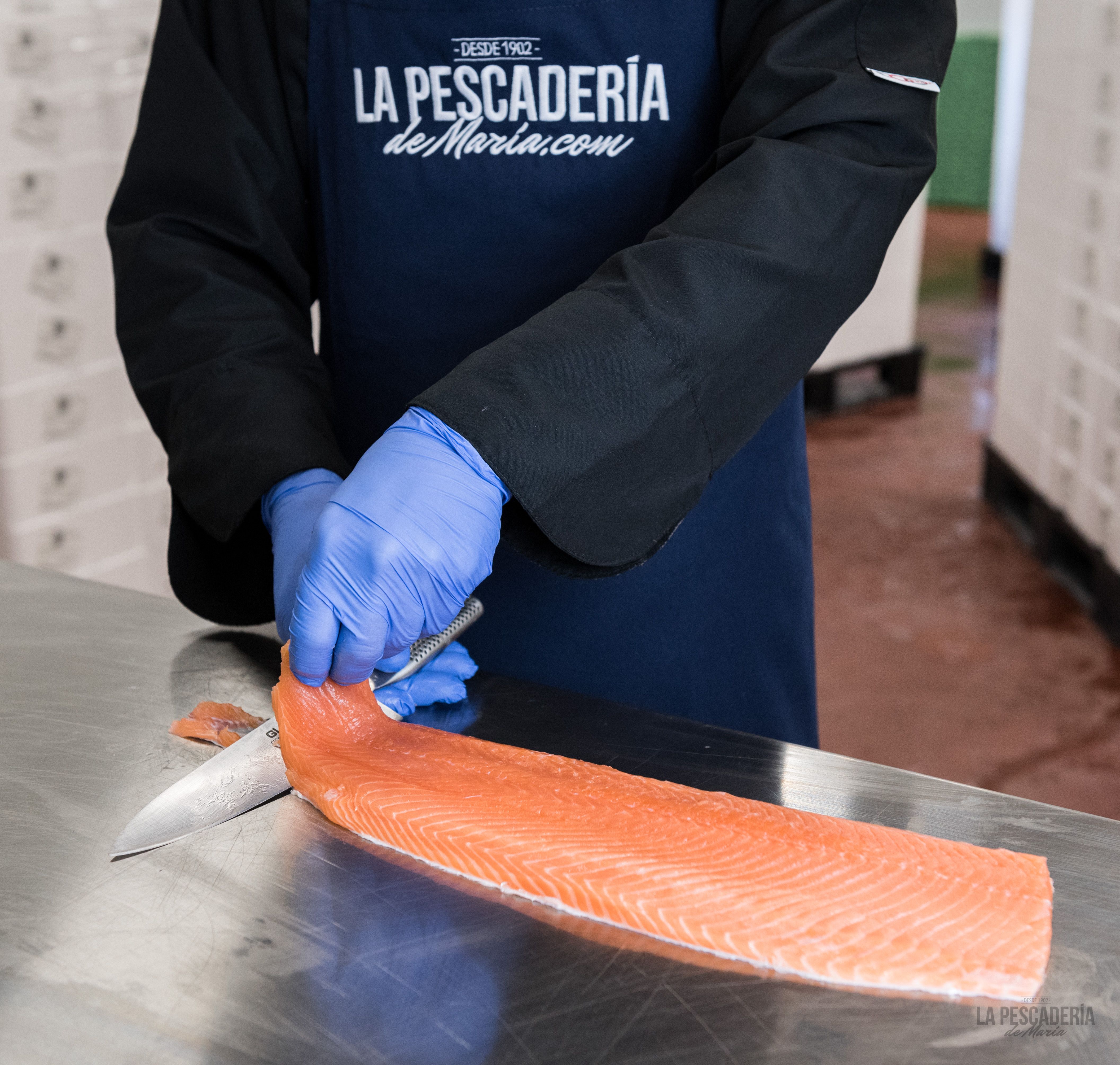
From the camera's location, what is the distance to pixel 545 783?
3.69 feet

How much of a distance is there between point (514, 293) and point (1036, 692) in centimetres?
245

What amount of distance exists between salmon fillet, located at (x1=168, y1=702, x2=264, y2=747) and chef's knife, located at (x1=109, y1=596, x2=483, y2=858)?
3 centimetres

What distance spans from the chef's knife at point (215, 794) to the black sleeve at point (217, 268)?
27 centimetres

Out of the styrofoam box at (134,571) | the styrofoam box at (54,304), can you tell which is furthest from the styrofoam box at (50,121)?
the styrofoam box at (134,571)

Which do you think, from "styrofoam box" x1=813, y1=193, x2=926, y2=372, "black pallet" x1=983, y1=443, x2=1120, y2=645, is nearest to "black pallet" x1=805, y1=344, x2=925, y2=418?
"styrofoam box" x1=813, y1=193, x2=926, y2=372

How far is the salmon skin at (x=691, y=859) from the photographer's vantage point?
90 cm

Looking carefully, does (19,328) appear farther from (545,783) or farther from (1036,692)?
(1036,692)

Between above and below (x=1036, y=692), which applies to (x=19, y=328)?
above

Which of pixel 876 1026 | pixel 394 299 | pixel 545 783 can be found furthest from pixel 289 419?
pixel 876 1026

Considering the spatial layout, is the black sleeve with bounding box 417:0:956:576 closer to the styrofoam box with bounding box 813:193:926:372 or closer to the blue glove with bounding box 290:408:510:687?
the blue glove with bounding box 290:408:510:687

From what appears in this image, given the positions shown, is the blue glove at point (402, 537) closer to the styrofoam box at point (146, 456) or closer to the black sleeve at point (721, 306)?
the black sleeve at point (721, 306)

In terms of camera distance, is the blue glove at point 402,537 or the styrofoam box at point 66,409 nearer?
the blue glove at point 402,537

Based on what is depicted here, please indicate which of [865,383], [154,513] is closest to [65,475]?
[154,513]

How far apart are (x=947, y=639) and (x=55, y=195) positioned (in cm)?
273
